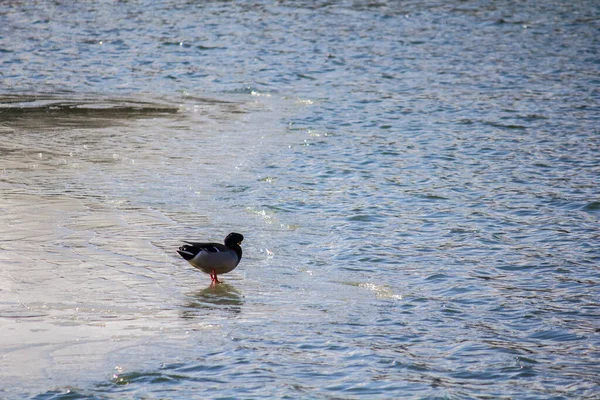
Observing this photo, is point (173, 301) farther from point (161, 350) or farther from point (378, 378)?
point (378, 378)

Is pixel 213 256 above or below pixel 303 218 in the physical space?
above

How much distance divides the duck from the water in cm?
19

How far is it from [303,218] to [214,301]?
2846mm

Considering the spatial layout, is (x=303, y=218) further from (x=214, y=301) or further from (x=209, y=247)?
(x=214, y=301)

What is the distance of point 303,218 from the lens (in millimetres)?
10891

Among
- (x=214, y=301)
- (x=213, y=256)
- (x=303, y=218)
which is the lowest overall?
(x=303, y=218)

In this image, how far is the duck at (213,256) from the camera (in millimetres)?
8406

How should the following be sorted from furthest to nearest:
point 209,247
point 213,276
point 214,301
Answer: point 213,276 → point 209,247 → point 214,301

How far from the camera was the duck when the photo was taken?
8406 mm

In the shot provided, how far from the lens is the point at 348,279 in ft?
29.1

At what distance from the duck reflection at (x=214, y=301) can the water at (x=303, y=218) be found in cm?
3

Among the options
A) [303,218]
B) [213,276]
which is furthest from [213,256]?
[303,218]

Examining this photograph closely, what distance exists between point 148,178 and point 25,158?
6.20 ft

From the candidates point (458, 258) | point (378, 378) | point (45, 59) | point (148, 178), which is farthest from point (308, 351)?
point (45, 59)
